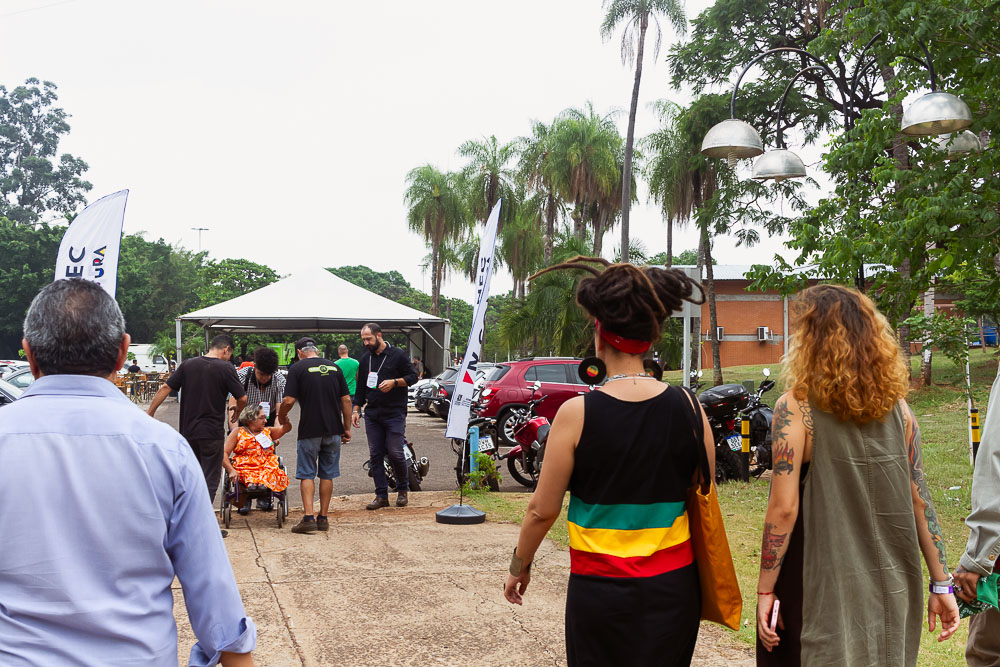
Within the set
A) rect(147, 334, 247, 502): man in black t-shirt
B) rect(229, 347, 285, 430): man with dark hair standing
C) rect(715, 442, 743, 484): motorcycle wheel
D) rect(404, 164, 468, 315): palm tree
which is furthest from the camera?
rect(404, 164, 468, 315): palm tree

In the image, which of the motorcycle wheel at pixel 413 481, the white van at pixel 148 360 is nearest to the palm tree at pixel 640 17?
the motorcycle wheel at pixel 413 481

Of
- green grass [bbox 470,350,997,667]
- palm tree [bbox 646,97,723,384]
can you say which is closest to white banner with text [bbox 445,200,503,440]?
green grass [bbox 470,350,997,667]

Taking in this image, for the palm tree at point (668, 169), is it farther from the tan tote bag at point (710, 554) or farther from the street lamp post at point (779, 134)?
the tan tote bag at point (710, 554)

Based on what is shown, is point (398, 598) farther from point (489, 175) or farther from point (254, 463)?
point (489, 175)

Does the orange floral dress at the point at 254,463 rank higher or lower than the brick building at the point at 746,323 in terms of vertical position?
lower

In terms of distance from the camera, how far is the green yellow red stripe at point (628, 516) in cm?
261

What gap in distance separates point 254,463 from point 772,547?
6.72 meters

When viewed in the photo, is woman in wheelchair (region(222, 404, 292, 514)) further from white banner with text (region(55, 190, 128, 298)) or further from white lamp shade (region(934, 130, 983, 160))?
white lamp shade (region(934, 130, 983, 160))

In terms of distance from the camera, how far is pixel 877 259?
8.33 m

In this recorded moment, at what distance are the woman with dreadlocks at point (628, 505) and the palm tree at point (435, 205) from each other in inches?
1656

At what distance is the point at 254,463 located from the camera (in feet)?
28.4

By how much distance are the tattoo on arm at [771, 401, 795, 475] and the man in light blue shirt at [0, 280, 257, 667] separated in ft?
5.57

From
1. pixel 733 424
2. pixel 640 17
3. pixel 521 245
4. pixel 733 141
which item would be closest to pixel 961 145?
pixel 733 141

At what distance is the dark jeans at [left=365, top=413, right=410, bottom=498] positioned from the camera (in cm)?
961
